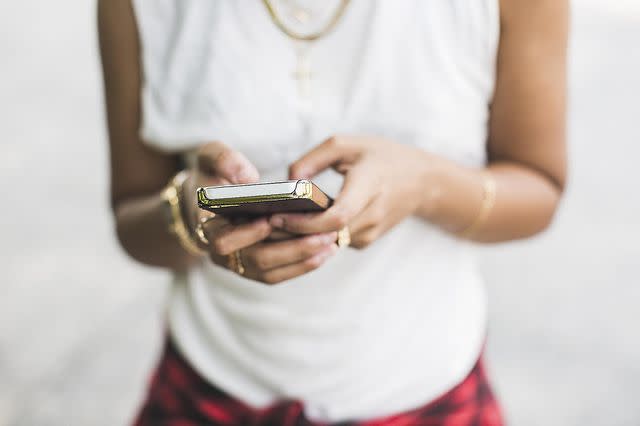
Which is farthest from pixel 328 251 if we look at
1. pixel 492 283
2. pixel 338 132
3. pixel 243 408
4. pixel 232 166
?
pixel 492 283

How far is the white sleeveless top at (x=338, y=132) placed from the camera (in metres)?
0.87

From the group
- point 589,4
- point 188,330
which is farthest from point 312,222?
point 589,4

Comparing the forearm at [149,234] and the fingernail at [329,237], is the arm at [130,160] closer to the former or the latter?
the forearm at [149,234]

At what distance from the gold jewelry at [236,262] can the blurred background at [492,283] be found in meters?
1.63

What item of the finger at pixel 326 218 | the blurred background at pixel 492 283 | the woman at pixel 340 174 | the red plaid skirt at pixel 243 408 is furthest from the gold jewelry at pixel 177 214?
the blurred background at pixel 492 283

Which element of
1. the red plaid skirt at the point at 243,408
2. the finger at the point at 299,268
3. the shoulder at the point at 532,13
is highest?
the shoulder at the point at 532,13

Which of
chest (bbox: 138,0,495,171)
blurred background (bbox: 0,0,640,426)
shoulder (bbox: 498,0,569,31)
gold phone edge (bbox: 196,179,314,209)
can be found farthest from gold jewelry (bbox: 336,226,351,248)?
blurred background (bbox: 0,0,640,426)

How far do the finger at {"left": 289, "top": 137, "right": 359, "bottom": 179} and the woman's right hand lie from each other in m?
0.04

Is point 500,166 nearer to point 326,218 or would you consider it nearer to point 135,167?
point 326,218

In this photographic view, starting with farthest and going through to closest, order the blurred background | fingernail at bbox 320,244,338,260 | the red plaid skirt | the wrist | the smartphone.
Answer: the blurred background < the red plaid skirt < the wrist < fingernail at bbox 320,244,338,260 < the smartphone

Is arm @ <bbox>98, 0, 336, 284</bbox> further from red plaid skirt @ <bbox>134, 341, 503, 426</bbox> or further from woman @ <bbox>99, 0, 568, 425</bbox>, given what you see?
red plaid skirt @ <bbox>134, 341, 503, 426</bbox>

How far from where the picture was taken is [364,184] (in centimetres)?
70

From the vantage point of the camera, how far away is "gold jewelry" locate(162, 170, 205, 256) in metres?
0.89

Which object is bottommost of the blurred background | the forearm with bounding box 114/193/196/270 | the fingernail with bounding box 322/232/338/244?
the blurred background
